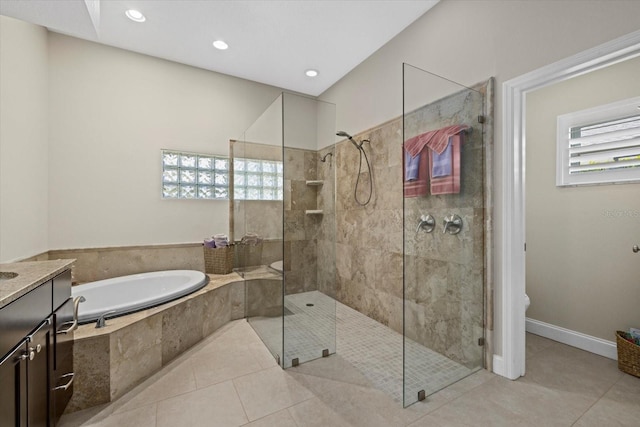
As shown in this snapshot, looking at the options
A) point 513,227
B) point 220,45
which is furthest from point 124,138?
point 513,227

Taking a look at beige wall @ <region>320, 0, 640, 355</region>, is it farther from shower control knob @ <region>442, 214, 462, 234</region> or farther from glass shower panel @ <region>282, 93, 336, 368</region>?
glass shower panel @ <region>282, 93, 336, 368</region>

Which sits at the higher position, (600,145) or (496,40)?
(496,40)

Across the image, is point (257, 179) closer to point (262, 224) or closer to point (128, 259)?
point (262, 224)

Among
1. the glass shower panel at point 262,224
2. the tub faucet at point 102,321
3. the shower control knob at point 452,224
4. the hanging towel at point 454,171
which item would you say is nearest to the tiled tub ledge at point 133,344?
the tub faucet at point 102,321

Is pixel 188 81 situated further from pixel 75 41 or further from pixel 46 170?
pixel 46 170

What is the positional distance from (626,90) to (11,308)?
12.7 feet

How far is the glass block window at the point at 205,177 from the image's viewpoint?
2.97 meters

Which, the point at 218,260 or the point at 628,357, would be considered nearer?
the point at 628,357

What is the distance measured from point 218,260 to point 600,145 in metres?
3.82

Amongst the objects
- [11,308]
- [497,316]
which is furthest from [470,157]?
[11,308]

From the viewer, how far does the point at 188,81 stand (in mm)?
3344

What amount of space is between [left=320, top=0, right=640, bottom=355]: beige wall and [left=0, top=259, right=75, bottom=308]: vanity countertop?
253 centimetres

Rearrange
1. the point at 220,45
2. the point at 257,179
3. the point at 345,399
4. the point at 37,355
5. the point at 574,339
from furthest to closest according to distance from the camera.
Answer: the point at 220,45 → the point at 257,179 → the point at 574,339 → the point at 345,399 → the point at 37,355

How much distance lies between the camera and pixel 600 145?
7.63 feet
